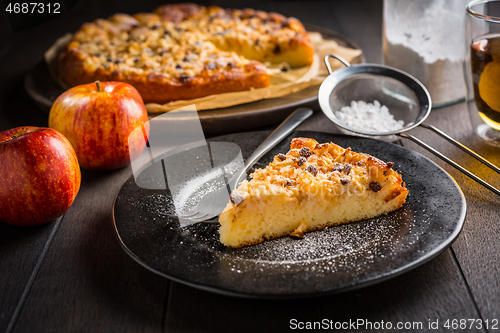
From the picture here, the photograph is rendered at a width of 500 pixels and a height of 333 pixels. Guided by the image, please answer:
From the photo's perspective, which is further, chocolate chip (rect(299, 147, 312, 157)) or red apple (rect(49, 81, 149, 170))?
red apple (rect(49, 81, 149, 170))

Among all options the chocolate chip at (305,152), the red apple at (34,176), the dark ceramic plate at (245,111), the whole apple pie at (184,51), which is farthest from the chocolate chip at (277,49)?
Answer: the red apple at (34,176)

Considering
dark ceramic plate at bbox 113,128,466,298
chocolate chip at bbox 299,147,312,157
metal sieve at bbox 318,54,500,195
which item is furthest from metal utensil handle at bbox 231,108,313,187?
dark ceramic plate at bbox 113,128,466,298

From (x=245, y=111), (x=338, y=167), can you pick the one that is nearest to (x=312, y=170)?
(x=338, y=167)

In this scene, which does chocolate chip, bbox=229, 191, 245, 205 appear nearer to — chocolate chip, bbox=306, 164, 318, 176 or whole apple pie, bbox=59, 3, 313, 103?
chocolate chip, bbox=306, 164, 318, 176

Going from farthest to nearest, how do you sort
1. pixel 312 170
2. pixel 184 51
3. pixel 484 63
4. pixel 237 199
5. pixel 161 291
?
pixel 184 51 → pixel 484 63 → pixel 312 170 → pixel 237 199 → pixel 161 291

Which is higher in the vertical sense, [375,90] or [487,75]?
[487,75]

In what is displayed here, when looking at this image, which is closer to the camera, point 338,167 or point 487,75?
point 338,167

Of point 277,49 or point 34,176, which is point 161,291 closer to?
point 34,176
